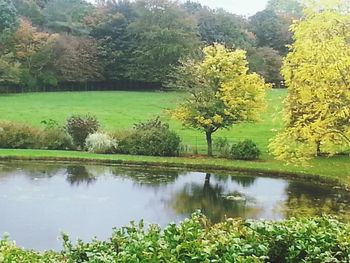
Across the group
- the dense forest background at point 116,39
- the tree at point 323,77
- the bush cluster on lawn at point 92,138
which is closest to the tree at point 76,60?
the dense forest background at point 116,39

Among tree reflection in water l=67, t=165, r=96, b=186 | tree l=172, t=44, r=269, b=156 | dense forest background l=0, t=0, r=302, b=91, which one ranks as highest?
dense forest background l=0, t=0, r=302, b=91

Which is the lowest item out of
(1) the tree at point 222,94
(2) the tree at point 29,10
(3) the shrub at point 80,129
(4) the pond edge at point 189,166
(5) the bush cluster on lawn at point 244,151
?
(4) the pond edge at point 189,166

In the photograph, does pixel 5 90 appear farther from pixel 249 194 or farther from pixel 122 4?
pixel 249 194

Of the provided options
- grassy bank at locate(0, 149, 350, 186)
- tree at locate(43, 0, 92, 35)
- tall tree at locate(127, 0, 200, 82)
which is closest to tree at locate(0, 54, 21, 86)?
tree at locate(43, 0, 92, 35)

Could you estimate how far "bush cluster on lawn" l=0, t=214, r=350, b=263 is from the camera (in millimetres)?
5141

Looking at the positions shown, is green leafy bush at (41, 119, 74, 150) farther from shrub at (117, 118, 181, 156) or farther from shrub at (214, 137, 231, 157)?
shrub at (214, 137, 231, 157)

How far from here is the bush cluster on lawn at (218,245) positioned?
5141 mm

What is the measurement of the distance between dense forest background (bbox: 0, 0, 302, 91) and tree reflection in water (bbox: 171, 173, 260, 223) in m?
35.4

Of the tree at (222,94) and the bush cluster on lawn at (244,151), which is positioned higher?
the tree at (222,94)

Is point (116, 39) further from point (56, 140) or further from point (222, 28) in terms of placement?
point (56, 140)

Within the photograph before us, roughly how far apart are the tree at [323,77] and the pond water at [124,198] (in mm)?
2211

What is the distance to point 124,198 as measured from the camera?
1964cm

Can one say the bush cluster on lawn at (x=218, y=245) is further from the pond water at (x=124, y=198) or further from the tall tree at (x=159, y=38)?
the tall tree at (x=159, y=38)

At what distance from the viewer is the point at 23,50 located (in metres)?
58.8
